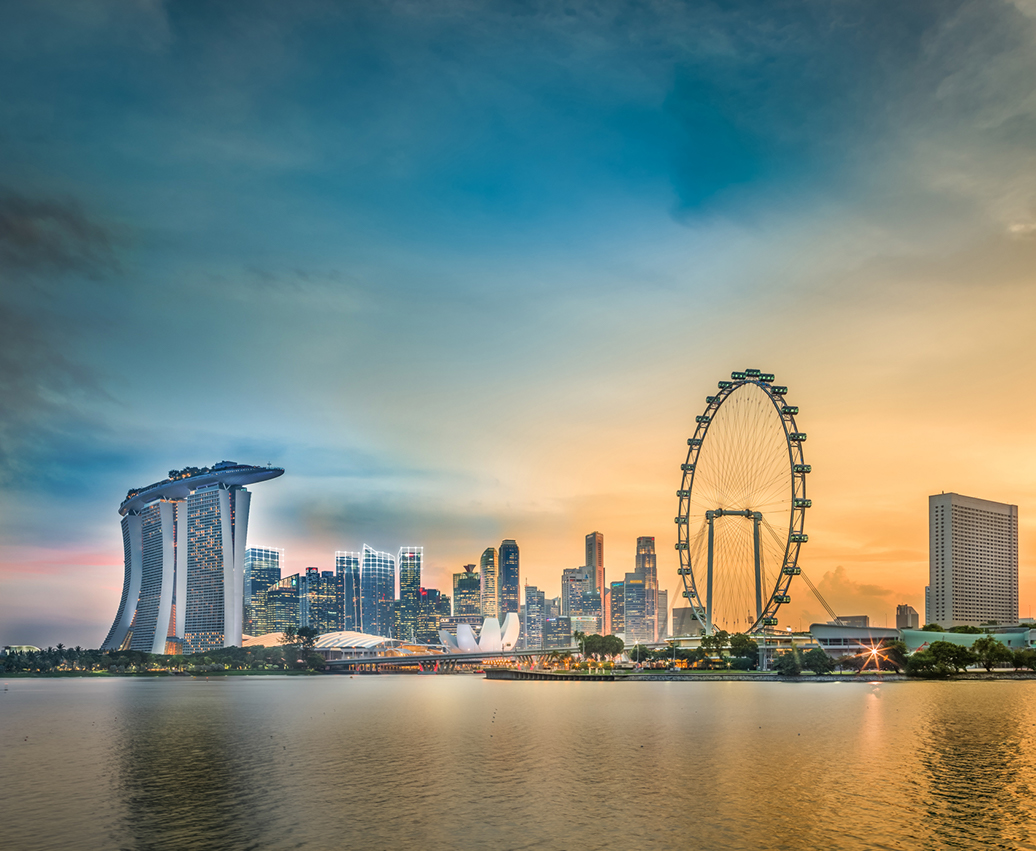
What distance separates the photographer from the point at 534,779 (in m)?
48.0

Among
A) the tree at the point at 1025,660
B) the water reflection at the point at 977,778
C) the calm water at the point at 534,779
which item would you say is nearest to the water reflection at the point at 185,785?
the calm water at the point at 534,779

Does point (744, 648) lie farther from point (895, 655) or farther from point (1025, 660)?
point (1025, 660)

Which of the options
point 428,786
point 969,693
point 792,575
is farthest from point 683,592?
point 428,786

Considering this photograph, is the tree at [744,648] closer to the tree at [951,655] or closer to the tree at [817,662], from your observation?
the tree at [817,662]

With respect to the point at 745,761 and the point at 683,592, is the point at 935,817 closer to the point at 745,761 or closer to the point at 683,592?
the point at 745,761

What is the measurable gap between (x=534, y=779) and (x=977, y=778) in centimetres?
2309

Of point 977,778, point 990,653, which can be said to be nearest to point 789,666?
point 990,653

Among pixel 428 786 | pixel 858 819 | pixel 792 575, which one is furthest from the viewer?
pixel 792 575

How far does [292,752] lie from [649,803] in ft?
95.5

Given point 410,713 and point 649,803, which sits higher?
point 649,803

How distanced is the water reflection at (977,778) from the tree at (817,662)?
264 feet

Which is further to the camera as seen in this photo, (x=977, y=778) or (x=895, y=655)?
(x=895, y=655)

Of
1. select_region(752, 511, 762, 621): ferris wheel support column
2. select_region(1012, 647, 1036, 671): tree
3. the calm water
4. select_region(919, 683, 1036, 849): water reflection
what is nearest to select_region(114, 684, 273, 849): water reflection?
the calm water

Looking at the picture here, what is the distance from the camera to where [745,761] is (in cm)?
5362
